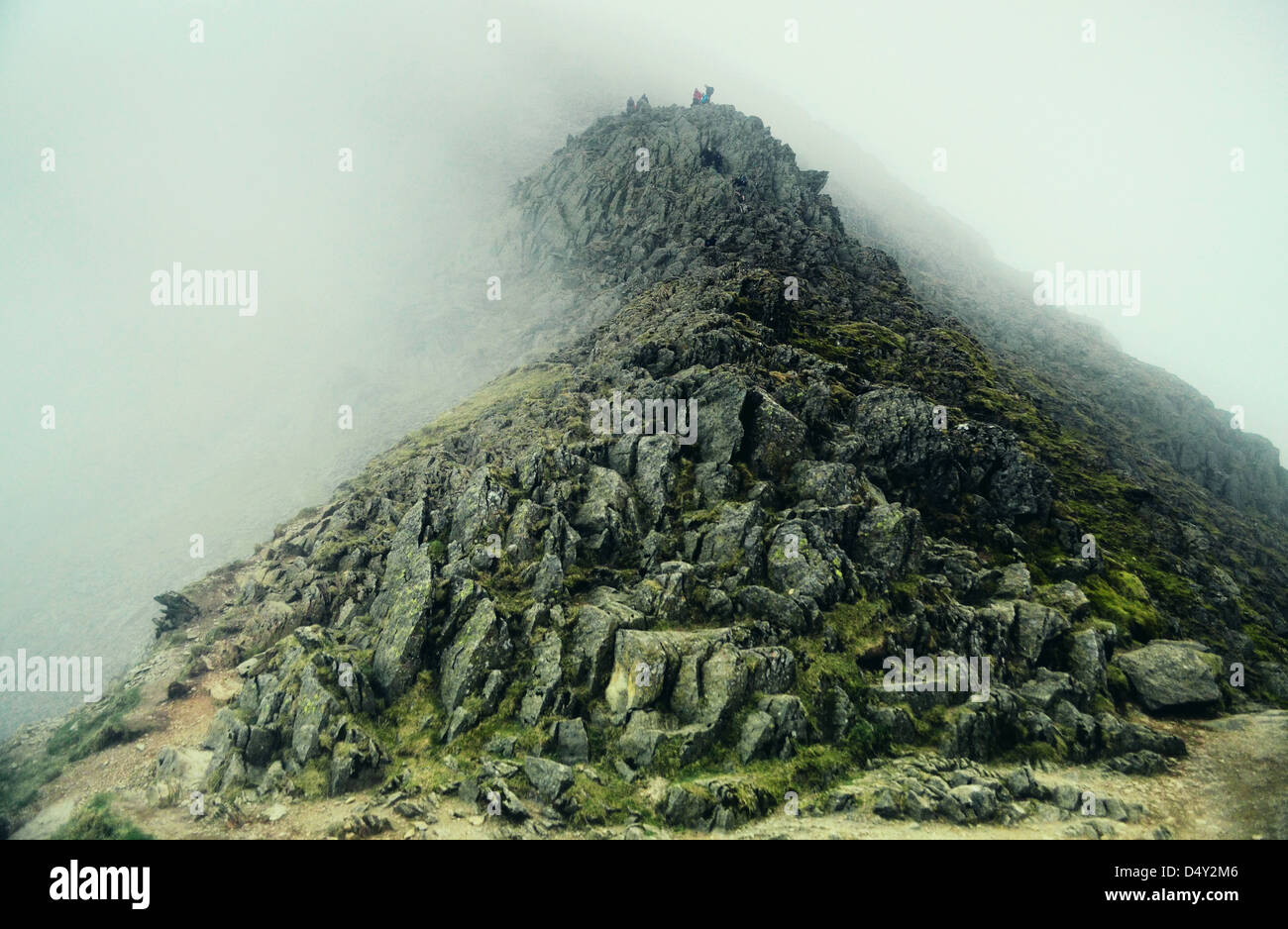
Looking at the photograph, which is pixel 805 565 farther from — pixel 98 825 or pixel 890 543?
pixel 98 825

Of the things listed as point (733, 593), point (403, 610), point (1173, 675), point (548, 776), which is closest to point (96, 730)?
point (403, 610)

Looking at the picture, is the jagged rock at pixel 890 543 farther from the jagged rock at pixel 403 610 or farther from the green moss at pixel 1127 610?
the jagged rock at pixel 403 610

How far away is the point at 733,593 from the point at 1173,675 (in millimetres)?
25853

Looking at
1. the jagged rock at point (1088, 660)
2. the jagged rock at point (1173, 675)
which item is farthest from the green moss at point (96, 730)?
the jagged rock at point (1173, 675)

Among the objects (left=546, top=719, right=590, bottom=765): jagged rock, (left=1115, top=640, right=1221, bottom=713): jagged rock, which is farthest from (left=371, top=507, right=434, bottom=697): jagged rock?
(left=1115, top=640, right=1221, bottom=713): jagged rock

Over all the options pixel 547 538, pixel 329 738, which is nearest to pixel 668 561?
pixel 547 538

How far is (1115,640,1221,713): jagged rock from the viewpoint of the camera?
98.5 ft

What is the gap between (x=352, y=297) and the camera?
108 metres

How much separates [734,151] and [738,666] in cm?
9938

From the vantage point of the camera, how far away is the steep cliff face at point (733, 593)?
26922 mm

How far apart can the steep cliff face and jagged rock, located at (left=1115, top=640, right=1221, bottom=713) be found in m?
0.13

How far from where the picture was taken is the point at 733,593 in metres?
32.2

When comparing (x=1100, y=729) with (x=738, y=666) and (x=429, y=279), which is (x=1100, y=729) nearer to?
(x=738, y=666)
